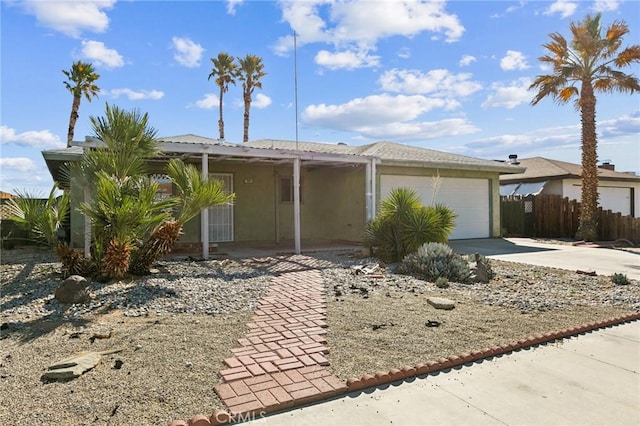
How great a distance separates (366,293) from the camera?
702 cm

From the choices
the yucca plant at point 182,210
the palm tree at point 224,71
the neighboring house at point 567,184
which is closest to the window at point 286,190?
the yucca plant at point 182,210

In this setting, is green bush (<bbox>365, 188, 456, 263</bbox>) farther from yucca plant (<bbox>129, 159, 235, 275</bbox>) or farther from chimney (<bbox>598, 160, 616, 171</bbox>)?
chimney (<bbox>598, 160, 616, 171</bbox>)

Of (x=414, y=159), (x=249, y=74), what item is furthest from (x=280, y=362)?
(x=249, y=74)

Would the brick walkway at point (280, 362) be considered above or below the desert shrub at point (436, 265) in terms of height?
below

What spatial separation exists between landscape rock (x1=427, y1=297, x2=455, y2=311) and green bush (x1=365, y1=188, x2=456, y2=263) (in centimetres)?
363

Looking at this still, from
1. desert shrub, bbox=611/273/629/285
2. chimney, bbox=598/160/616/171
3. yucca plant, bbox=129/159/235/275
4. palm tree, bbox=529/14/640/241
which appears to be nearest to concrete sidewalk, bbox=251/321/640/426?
desert shrub, bbox=611/273/629/285

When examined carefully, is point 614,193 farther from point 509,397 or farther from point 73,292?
point 73,292

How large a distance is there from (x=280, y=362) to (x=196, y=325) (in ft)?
5.23

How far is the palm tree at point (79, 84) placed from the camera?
26.1 meters

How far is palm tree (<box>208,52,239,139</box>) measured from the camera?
Answer: 32.3 m

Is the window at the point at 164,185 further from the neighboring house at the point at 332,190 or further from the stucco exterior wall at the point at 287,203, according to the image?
the stucco exterior wall at the point at 287,203

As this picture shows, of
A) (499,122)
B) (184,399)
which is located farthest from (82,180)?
(499,122)

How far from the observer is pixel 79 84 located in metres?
26.4

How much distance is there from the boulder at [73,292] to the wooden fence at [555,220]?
18.1 m
